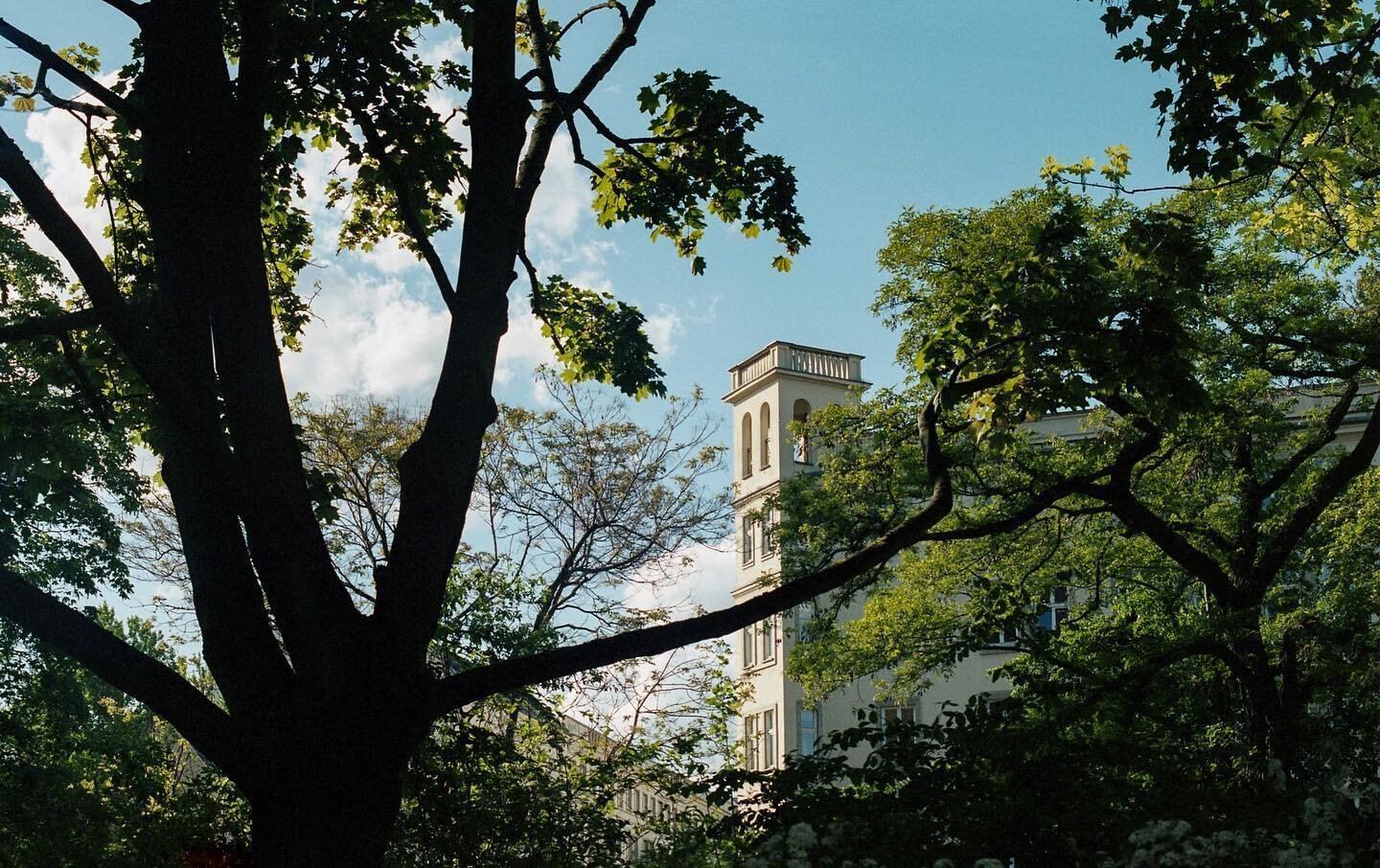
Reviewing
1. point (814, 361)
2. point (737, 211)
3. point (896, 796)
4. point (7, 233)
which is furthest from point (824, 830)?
point (814, 361)

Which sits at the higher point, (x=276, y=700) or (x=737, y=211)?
(x=737, y=211)

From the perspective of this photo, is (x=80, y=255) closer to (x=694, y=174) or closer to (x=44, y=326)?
(x=44, y=326)

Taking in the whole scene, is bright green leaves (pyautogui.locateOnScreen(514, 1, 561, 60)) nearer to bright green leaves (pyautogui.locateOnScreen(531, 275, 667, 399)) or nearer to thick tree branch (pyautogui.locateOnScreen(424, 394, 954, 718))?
bright green leaves (pyautogui.locateOnScreen(531, 275, 667, 399))

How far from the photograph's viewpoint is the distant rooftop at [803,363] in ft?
169

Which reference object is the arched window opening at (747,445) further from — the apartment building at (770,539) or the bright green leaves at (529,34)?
the bright green leaves at (529,34)

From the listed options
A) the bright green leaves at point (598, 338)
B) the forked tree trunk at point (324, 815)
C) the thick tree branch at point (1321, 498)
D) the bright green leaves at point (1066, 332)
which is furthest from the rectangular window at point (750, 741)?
the forked tree trunk at point (324, 815)

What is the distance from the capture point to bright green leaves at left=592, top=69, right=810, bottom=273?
10.5 m

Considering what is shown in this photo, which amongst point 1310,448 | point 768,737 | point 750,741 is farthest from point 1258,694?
point 768,737

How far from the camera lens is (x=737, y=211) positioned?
11.5m

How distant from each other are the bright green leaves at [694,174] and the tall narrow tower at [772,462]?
35.3 meters

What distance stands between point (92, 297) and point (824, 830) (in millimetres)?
5985

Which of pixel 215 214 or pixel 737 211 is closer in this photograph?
pixel 215 214

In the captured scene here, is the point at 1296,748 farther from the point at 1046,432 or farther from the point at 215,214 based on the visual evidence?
the point at 1046,432

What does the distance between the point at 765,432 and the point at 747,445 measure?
153 cm
